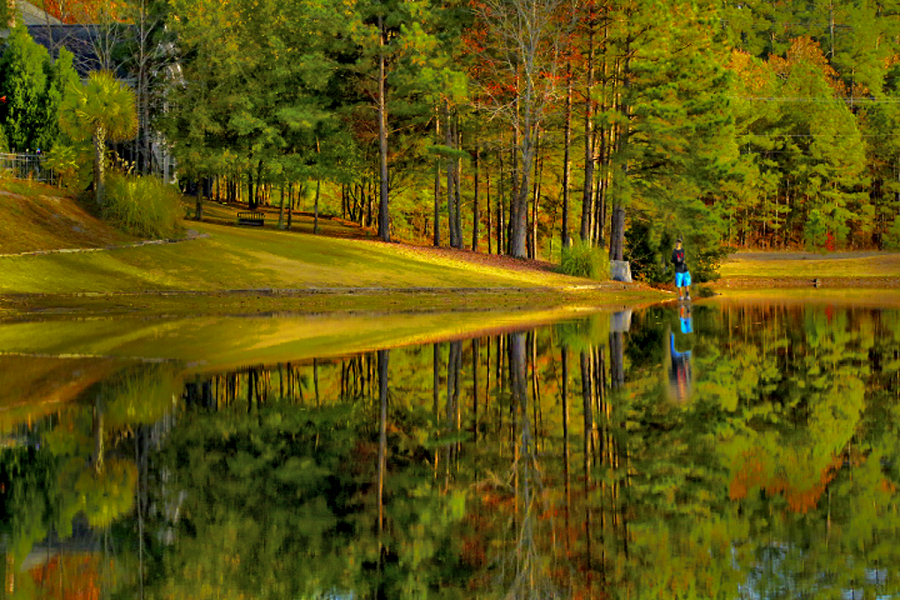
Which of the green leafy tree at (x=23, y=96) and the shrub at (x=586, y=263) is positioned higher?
the green leafy tree at (x=23, y=96)

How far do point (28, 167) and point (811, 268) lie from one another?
4955 cm

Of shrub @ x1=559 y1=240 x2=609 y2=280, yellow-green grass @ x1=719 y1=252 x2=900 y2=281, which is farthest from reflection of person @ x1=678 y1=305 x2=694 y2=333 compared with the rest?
yellow-green grass @ x1=719 y1=252 x2=900 y2=281

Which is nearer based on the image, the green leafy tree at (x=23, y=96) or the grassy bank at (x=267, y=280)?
the grassy bank at (x=267, y=280)

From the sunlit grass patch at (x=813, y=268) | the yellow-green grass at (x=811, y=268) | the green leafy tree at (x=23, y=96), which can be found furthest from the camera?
the sunlit grass patch at (x=813, y=268)

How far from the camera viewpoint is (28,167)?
139ft

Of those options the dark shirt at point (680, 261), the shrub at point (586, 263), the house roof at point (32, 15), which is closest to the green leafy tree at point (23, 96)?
the house roof at point (32, 15)

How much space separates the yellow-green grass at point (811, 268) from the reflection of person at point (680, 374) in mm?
47900

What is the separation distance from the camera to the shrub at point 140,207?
128 feet

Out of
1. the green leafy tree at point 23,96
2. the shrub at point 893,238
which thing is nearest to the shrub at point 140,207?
the green leafy tree at point 23,96

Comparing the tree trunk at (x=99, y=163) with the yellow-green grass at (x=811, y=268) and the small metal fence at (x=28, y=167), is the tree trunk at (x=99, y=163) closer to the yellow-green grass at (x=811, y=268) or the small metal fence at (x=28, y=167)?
the small metal fence at (x=28, y=167)

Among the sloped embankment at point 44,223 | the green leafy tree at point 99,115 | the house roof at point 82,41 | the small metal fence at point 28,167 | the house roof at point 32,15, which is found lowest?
the sloped embankment at point 44,223

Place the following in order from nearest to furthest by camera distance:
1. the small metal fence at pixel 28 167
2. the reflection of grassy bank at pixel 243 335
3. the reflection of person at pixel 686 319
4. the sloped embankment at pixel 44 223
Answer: the reflection of grassy bank at pixel 243 335, the reflection of person at pixel 686 319, the sloped embankment at pixel 44 223, the small metal fence at pixel 28 167

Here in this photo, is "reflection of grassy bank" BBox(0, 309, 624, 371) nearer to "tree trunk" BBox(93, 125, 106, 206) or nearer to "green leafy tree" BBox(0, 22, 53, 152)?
"tree trunk" BBox(93, 125, 106, 206)

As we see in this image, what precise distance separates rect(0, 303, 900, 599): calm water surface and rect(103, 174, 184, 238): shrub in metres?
21.3
